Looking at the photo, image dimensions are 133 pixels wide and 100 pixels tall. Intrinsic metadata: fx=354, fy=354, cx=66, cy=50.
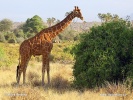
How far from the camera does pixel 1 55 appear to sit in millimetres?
23078

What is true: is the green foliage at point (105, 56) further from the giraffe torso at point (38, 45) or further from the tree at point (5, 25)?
the tree at point (5, 25)

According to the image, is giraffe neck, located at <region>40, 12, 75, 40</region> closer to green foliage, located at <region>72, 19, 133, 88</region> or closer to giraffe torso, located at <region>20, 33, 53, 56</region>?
giraffe torso, located at <region>20, 33, 53, 56</region>

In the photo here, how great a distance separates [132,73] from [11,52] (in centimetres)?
2682

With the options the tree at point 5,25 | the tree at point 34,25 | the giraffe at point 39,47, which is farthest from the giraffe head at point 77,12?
the tree at point 5,25

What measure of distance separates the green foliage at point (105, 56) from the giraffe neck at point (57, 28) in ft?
3.33

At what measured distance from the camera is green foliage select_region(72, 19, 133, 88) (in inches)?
412

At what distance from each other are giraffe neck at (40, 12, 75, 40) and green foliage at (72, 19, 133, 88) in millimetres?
1015

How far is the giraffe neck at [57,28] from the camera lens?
38.4ft

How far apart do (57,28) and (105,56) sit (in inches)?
88.5

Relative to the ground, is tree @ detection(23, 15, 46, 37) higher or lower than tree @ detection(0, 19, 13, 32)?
lower

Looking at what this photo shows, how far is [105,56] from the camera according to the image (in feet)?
34.5

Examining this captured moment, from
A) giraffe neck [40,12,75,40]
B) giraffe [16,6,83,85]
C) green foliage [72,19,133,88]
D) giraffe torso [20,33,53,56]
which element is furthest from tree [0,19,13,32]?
green foliage [72,19,133,88]

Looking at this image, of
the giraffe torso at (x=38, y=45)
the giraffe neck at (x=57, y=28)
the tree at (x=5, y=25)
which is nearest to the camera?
the giraffe torso at (x=38, y=45)

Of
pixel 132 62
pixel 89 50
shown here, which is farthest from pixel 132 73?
pixel 89 50
